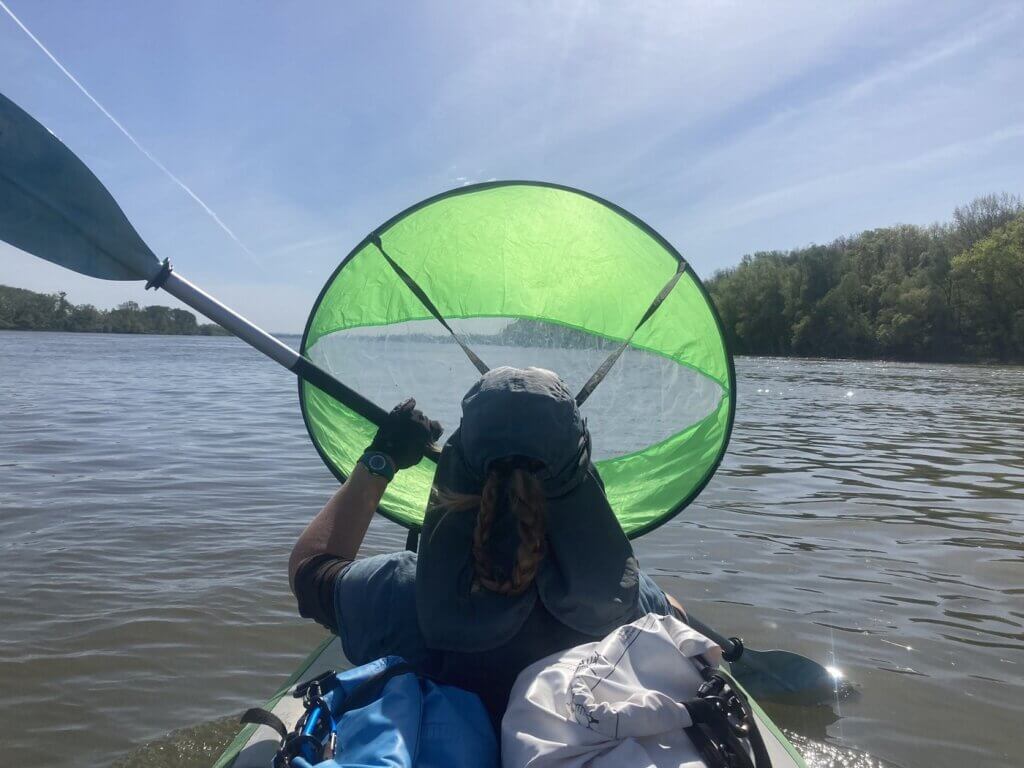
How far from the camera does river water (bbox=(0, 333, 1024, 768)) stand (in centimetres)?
344

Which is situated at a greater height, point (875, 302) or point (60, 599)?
point (875, 302)

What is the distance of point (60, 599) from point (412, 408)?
3.42 meters

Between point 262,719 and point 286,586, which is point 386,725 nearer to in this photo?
point 262,719

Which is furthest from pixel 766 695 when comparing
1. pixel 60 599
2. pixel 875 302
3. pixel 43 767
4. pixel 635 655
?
pixel 875 302

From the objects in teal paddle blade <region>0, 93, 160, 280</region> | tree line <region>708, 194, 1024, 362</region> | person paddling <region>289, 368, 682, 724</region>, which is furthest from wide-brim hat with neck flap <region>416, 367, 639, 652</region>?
tree line <region>708, 194, 1024, 362</region>

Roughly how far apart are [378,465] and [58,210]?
6.49 feet

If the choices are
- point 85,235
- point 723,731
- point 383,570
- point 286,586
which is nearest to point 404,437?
point 383,570

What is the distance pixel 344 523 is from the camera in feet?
7.26

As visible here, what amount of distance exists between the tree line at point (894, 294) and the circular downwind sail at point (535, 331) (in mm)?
54267

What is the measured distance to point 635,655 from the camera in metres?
1.56

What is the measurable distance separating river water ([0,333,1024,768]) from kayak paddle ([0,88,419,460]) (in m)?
1.80

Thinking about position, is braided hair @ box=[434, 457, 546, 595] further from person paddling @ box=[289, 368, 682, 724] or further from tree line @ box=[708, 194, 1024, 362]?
tree line @ box=[708, 194, 1024, 362]

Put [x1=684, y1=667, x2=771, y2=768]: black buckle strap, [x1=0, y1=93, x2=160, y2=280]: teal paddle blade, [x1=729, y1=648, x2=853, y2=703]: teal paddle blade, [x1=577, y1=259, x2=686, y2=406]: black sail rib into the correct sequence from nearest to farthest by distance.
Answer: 1. [x1=684, y1=667, x2=771, y2=768]: black buckle strap
2. [x1=0, y1=93, x2=160, y2=280]: teal paddle blade
3. [x1=577, y1=259, x2=686, y2=406]: black sail rib
4. [x1=729, y1=648, x2=853, y2=703]: teal paddle blade

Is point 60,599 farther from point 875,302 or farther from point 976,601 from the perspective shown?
point 875,302
